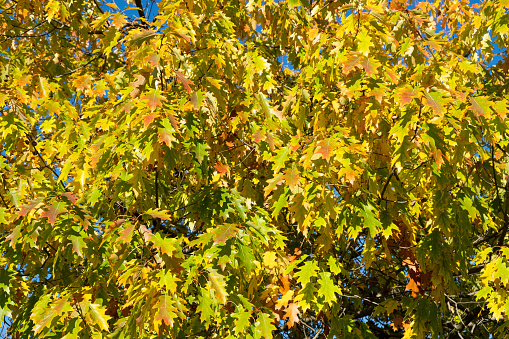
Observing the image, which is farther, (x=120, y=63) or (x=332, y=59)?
(x=120, y=63)

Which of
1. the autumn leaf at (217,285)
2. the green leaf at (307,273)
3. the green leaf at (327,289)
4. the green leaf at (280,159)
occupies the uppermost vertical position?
the green leaf at (280,159)

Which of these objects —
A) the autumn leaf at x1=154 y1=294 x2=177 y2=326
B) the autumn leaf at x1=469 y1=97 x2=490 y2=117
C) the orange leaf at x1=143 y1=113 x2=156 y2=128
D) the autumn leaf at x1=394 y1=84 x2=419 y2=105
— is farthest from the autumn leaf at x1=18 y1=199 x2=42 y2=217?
the autumn leaf at x1=469 y1=97 x2=490 y2=117

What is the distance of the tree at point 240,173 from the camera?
2865 mm

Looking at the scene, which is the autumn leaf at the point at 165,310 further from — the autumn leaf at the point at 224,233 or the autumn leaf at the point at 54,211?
the autumn leaf at the point at 54,211

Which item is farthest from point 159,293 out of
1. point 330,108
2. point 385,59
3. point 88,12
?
point 88,12

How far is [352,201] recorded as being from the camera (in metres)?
3.16

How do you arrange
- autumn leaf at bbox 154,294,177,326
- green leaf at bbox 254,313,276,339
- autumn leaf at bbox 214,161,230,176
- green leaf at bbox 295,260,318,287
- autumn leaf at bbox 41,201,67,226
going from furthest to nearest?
autumn leaf at bbox 214,161,230,176 < green leaf at bbox 295,260,318,287 < green leaf at bbox 254,313,276,339 < autumn leaf at bbox 41,201,67,226 < autumn leaf at bbox 154,294,177,326

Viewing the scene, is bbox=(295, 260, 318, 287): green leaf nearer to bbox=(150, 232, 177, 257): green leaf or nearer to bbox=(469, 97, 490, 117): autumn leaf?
bbox=(150, 232, 177, 257): green leaf

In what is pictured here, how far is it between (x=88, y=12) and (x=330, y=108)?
3541mm

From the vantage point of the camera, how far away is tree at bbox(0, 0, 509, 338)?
2865mm

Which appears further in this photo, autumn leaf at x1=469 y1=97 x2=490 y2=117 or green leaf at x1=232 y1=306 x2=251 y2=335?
green leaf at x1=232 y1=306 x2=251 y2=335

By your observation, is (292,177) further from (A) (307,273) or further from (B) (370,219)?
(A) (307,273)

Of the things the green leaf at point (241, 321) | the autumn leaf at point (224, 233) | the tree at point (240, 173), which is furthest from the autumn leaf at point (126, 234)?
the green leaf at point (241, 321)

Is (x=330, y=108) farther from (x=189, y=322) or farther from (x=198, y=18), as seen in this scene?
(x=189, y=322)
